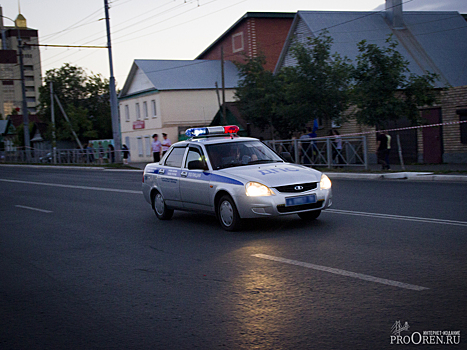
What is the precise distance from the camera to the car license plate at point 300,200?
854cm

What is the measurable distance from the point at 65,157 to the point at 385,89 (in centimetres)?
3376

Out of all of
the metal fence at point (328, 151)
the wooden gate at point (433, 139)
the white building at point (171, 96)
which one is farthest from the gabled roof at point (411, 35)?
the white building at point (171, 96)

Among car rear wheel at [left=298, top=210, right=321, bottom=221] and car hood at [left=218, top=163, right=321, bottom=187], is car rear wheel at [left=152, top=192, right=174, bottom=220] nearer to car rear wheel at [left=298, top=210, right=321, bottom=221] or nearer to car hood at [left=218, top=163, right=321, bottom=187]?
car hood at [left=218, top=163, right=321, bottom=187]

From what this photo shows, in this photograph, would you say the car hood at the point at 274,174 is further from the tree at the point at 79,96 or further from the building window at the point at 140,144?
the tree at the point at 79,96

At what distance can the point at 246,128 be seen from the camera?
39.7 meters

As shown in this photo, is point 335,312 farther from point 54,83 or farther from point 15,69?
point 15,69

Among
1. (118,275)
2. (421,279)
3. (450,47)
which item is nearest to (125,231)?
(118,275)

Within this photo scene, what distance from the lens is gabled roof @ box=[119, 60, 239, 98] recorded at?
1917 inches

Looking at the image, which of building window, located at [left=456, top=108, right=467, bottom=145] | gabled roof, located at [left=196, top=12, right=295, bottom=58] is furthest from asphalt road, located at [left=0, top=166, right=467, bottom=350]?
gabled roof, located at [left=196, top=12, right=295, bottom=58]

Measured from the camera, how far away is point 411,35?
34344 mm

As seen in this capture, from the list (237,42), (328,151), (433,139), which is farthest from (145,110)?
(328,151)

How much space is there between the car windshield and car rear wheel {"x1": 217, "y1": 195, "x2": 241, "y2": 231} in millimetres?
716

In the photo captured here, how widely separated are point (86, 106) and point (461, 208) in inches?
2731

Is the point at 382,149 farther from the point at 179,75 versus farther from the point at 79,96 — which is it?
the point at 79,96
